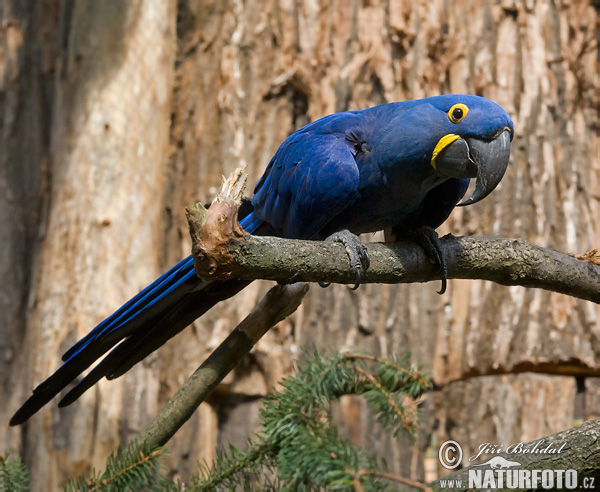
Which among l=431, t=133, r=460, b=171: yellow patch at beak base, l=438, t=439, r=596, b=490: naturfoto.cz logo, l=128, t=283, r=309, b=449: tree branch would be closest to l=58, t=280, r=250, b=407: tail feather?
l=128, t=283, r=309, b=449: tree branch

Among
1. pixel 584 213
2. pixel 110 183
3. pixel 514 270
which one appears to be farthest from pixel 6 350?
pixel 584 213

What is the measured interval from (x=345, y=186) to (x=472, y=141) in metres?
0.36

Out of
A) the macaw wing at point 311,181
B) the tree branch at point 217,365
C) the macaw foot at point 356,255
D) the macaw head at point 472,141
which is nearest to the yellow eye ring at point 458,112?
the macaw head at point 472,141

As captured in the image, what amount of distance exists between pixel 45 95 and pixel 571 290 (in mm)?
2758

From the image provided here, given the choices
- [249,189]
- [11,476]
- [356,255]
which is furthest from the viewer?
[249,189]

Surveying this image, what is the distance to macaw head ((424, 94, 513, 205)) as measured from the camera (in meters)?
1.66

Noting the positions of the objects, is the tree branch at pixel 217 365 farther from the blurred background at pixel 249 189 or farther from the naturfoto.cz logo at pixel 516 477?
the blurred background at pixel 249 189

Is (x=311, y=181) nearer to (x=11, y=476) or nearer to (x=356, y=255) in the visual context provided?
(x=356, y=255)

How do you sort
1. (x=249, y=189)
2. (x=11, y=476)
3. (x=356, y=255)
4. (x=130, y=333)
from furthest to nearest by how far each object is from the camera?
(x=249, y=189) → (x=130, y=333) → (x=356, y=255) → (x=11, y=476)

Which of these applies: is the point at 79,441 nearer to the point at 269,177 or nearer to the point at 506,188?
the point at 269,177

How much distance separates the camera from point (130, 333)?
5.85ft

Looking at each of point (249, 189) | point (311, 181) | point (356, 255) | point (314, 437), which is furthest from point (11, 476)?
point (249, 189)

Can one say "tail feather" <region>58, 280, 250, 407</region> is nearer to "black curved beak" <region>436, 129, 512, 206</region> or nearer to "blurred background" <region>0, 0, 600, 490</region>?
"black curved beak" <region>436, 129, 512, 206</region>

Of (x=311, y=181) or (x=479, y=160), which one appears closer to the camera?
(x=479, y=160)
